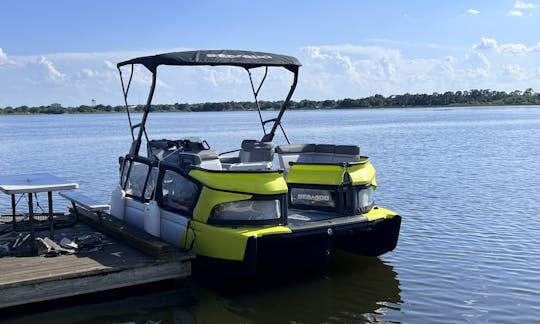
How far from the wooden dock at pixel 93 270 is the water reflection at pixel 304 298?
2.12 feet

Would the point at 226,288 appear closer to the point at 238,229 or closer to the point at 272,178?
the point at 238,229

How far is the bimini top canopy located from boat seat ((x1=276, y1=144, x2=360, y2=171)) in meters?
1.41

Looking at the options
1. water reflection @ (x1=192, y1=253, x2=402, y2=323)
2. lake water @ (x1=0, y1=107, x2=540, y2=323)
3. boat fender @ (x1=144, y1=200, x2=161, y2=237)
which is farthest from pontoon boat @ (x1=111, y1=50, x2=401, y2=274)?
lake water @ (x1=0, y1=107, x2=540, y2=323)

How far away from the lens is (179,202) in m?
8.03

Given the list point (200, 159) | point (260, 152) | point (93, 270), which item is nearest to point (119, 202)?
point (200, 159)

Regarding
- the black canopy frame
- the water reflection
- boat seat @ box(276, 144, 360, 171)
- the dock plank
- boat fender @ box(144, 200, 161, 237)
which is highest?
the black canopy frame

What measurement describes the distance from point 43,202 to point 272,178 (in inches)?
373

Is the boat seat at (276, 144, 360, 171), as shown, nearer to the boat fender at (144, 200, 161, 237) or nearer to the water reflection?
the water reflection

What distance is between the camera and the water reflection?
7.09 metres

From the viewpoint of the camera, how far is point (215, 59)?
8516 mm

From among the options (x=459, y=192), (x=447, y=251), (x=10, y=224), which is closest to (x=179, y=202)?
(x=10, y=224)

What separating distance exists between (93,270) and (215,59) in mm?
3531

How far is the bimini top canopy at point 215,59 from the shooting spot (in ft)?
26.9

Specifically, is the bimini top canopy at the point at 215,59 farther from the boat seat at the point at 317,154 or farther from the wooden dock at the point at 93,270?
the wooden dock at the point at 93,270
